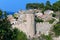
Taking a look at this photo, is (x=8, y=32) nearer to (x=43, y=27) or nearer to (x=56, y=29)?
(x=43, y=27)

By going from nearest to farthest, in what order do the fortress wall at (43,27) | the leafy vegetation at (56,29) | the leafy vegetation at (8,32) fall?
1. the leafy vegetation at (8,32)
2. the leafy vegetation at (56,29)
3. the fortress wall at (43,27)

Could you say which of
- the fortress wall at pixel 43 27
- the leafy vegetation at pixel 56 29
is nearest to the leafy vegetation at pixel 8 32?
the fortress wall at pixel 43 27

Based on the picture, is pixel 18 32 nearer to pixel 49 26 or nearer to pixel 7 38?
pixel 7 38

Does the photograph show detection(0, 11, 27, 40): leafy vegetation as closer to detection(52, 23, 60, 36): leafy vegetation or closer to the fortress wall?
the fortress wall

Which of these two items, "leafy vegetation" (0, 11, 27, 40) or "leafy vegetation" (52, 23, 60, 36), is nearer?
"leafy vegetation" (0, 11, 27, 40)

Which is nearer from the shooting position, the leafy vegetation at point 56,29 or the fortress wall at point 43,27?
the leafy vegetation at point 56,29

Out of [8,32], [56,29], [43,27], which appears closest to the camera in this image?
[8,32]

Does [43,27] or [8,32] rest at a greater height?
[43,27]

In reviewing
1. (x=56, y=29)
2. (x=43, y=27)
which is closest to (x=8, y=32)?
(x=43, y=27)

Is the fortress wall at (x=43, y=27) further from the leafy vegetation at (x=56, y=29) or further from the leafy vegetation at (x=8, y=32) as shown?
the leafy vegetation at (x=8, y=32)

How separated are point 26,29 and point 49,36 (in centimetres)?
109

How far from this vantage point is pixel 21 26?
1119cm

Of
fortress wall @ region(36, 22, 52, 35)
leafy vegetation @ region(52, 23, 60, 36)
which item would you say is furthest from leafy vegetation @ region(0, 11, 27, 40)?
leafy vegetation @ region(52, 23, 60, 36)

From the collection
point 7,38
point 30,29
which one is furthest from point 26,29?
point 7,38
